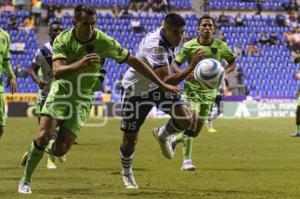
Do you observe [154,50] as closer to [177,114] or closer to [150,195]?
[177,114]

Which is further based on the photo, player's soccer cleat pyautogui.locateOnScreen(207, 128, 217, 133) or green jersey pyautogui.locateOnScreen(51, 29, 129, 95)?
player's soccer cleat pyautogui.locateOnScreen(207, 128, 217, 133)

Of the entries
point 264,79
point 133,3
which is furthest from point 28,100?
point 264,79

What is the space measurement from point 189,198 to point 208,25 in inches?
199

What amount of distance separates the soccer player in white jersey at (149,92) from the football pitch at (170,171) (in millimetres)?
642

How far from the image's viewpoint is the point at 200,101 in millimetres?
13875

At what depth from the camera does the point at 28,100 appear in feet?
122

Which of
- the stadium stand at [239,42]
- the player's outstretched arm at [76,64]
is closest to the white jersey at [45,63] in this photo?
the player's outstretched arm at [76,64]

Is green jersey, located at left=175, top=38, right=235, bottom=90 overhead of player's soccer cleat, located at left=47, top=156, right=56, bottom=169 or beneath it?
overhead

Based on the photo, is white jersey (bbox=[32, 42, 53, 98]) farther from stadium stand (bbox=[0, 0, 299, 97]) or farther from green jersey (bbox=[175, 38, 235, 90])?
stadium stand (bbox=[0, 0, 299, 97])

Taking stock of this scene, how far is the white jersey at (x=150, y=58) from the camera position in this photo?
10.3 m

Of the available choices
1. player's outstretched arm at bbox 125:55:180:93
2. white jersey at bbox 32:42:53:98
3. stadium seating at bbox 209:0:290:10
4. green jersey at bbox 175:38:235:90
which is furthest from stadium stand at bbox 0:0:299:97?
player's outstretched arm at bbox 125:55:180:93

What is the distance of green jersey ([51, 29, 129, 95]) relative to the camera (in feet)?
30.8

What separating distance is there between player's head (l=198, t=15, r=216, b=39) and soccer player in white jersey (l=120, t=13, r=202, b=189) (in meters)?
2.80

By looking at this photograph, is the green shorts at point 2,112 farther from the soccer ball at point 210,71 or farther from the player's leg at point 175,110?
the soccer ball at point 210,71
